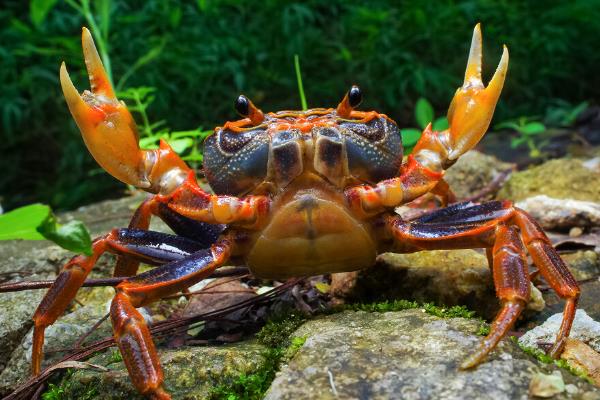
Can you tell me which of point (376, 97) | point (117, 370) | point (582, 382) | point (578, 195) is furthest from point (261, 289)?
point (376, 97)

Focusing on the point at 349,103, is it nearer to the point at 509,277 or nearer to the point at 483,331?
the point at 509,277

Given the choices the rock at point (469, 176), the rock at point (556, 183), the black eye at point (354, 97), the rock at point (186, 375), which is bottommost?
the rock at point (469, 176)

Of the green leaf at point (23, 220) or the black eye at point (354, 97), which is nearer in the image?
the green leaf at point (23, 220)

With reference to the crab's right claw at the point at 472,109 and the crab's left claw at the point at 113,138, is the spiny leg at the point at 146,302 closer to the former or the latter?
the crab's left claw at the point at 113,138

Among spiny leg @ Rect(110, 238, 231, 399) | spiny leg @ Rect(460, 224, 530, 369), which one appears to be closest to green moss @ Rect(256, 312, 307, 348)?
spiny leg @ Rect(110, 238, 231, 399)

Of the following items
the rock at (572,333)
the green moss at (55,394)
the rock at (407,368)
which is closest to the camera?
the rock at (407,368)

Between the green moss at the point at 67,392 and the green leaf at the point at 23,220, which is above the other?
the green leaf at the point at 23,220

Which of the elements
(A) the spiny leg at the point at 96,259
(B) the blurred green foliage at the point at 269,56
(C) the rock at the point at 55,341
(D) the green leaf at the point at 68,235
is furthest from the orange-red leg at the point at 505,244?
(B) the blurred green foliage at the point at 269,56
